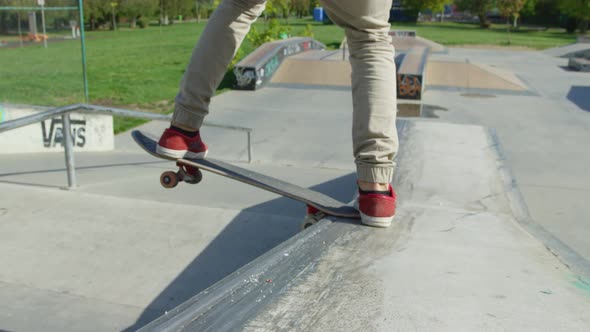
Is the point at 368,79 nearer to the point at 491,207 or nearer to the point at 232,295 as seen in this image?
the point at 232,295

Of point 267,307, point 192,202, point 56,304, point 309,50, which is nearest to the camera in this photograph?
point 267,307

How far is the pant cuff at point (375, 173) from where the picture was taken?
1993 mm

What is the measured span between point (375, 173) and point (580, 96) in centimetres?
1270

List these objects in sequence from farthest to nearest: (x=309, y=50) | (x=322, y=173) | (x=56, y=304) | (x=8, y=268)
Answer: (x=309, y=50) → (x=322, y=173) → (x=8, y=268) → (x=56, y=304)

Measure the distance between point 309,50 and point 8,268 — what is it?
1637 cm

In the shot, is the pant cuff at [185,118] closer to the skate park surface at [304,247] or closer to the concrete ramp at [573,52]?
the skate park surface at [304,247]

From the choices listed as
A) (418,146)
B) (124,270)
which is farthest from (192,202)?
(418,146)

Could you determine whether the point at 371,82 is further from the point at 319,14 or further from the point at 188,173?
the point at 319,14

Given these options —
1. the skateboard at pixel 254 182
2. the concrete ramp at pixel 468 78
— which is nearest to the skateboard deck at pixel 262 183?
the skateboard at pixel 254 182

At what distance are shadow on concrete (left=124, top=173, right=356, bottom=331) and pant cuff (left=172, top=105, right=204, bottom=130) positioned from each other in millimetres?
969

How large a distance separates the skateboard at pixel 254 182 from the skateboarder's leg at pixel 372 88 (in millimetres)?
275

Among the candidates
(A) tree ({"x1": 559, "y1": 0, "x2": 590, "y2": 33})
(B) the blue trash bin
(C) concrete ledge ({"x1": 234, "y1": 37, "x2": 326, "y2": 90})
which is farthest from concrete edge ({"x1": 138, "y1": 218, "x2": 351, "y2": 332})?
(B) the blue trash bin

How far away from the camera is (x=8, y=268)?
3.01 meters

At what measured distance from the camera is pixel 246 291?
1522 mm
